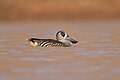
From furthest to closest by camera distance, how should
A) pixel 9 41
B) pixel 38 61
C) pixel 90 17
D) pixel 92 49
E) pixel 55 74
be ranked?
pixel 90 17 → pixel 9 41 → pixel 92 49 → pixel 38 61 → pixel 55 74

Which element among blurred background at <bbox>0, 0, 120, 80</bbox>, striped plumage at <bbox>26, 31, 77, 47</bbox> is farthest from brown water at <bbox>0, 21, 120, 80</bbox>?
striped plumage at <bbox>26, 31, 77, 47</bbox>

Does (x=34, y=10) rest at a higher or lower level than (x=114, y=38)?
higher

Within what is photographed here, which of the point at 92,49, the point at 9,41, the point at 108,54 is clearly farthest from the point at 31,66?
the point at 9,41

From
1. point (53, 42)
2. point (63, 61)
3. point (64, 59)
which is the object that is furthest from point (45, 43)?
point (63, 61)

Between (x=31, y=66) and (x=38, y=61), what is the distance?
0.63m

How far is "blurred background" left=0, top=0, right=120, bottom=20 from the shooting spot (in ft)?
83.5

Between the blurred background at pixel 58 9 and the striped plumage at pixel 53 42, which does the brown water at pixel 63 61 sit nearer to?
the striped plumage at pixel 53 42

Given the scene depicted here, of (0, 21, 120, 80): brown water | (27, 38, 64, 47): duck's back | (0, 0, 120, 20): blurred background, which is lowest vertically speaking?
(0, 21, 120, 80): brown water

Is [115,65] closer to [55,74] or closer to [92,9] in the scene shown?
[55,74]

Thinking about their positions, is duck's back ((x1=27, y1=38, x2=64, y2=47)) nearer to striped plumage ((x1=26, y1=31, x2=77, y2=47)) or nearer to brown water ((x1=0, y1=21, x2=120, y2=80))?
striped plumage ((x1=26, y1=31, x2=77, y2=47))

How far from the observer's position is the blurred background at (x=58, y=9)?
83.5 ft

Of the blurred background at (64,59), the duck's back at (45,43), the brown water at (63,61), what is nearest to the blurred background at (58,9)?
the blurred background at (64,59)

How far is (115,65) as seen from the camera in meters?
9.40

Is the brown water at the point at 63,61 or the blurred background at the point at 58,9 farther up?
the blurred background at the point at 58,9
